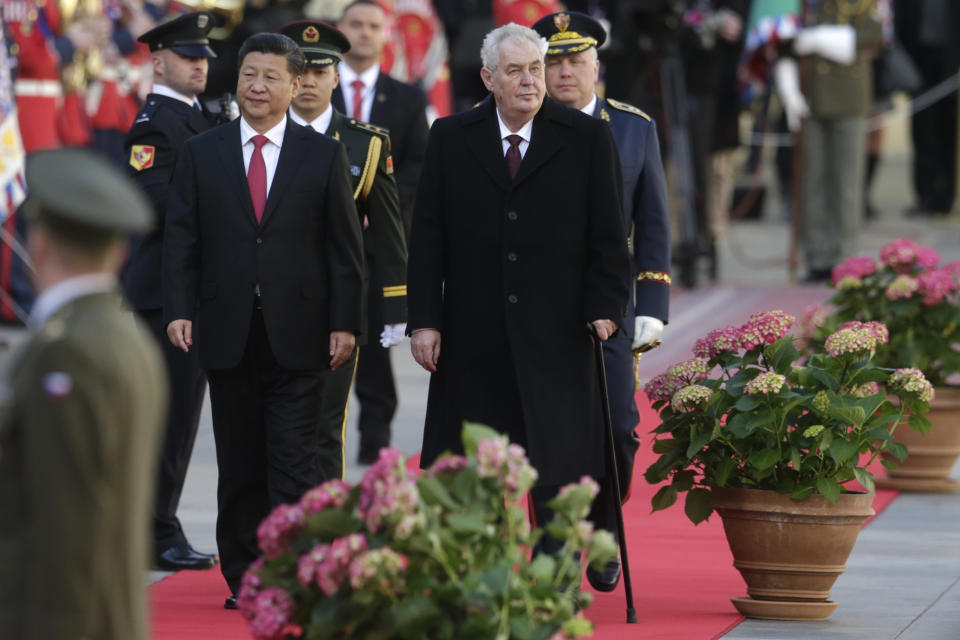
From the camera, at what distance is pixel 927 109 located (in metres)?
19.5

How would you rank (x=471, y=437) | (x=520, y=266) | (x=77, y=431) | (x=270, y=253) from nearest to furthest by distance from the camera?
(x=77, y=431) → (x=471, y=437) → (x=520, y=266) → (x=270, y=253)

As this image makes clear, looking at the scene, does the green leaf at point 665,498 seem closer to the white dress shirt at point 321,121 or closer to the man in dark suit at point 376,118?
A: the white dress shirt at point 321,121

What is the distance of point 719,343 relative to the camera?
646cm

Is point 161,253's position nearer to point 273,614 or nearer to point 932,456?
point 273,614

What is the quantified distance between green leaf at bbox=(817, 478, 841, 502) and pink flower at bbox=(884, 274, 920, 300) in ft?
8.75

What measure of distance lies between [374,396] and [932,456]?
2.42m

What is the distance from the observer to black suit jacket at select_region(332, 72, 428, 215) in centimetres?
912

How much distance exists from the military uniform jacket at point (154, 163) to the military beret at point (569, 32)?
4.18 ft

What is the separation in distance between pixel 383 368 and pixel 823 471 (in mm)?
3359

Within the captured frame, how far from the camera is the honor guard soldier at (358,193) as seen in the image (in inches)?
286

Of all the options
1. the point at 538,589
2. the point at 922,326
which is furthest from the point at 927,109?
the point at 538,589

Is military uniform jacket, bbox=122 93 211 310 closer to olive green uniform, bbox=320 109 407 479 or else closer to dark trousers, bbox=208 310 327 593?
olive green uniform, bbox=320 109 407 479

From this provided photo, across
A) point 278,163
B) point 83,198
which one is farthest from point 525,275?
point 83,198

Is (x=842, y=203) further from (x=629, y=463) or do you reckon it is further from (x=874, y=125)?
(x=629, y=463)
